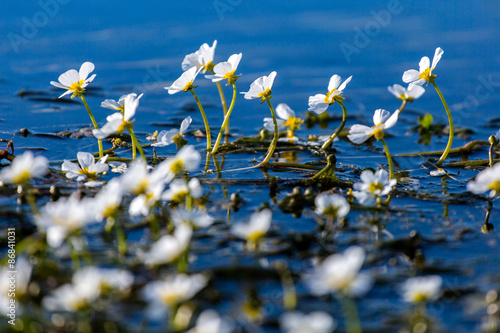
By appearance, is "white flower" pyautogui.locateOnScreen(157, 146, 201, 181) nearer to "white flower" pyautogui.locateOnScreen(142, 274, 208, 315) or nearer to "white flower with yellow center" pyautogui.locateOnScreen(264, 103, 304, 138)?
"white flower" pyautogui.locateOnScreen(142, 274, 208, 315)

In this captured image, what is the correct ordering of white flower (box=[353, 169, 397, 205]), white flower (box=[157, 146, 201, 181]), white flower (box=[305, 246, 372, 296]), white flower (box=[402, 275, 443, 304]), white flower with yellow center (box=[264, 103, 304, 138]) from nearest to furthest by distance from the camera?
white flower (box=[305, 246, 372, 296])
white flower (box=[402, 275, 443, 304])
white flower (box=[157, 146, 201, 181])
white flower (box=[353, 169, 397, 205])
white flower with yellow center (box=[264, 103, 304, 138])

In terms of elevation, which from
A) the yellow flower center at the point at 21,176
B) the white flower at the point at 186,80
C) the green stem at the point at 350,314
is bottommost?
the green stem at the point at 350,314

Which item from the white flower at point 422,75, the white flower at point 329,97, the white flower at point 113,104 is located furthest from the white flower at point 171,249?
the white flower at point 422,75

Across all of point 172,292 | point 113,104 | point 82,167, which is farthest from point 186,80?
point 172,292

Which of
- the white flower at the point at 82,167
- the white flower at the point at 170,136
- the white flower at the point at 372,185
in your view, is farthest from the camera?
Result: the white flower at the point at 170,136

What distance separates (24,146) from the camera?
3350 millimetres

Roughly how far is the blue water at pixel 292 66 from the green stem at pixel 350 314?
0.16 metres

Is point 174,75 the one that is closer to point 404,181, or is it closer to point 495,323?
point 404,181

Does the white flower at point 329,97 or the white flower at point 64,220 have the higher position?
the white flower at point 329,97

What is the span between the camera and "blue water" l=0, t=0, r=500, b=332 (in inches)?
95.3

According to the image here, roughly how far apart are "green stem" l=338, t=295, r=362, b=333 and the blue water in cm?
16

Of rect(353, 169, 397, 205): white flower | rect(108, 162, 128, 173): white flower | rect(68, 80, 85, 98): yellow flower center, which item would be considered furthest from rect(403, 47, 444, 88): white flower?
rect(68, 80, 85, 98): yellow flower center

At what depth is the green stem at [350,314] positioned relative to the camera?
1.62 meters

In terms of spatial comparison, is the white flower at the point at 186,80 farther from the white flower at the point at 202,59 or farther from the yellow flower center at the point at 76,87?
the yellow flower center at the point at 76,87
